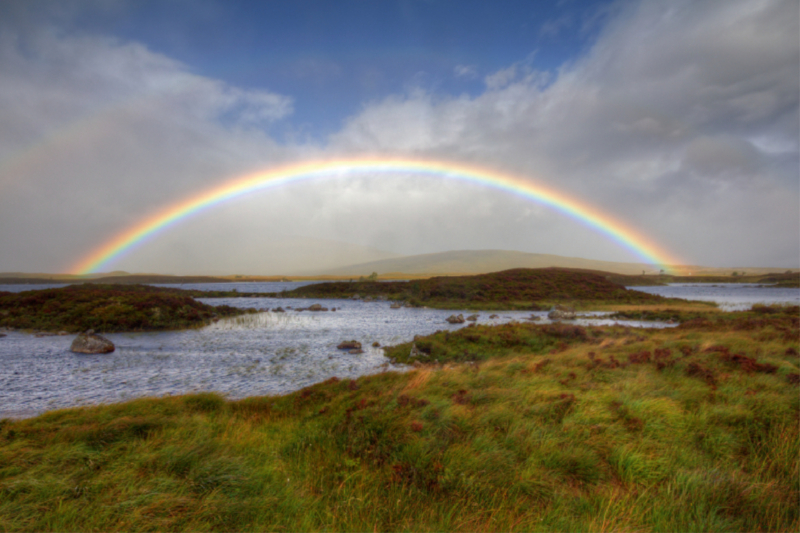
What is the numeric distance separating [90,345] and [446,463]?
23.7 m

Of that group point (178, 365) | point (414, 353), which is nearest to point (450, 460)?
point (414, 353)

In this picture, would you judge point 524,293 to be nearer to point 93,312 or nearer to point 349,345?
point 349,345

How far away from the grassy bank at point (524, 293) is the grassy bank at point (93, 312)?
32.0 meters

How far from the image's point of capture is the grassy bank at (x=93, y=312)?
89.7 ft

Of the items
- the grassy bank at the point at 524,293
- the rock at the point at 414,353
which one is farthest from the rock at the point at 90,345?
the grassy bank at the point at 524,293

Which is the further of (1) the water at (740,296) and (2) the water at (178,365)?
(1) the water at (740,296)

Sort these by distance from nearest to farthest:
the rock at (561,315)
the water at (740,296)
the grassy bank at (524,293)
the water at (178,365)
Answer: the water at (178,365) < the rock at (561,315) < the water at (740,296) < the grassy bank at (524,293)

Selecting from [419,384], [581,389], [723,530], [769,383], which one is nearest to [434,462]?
[723,530]

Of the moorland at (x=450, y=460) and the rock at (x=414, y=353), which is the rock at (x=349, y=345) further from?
the moorland at (x=450, y=460)

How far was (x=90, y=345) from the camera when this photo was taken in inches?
781

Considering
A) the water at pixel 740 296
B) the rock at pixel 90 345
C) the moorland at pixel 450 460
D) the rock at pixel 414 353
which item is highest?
the moorland at pixel 450 460

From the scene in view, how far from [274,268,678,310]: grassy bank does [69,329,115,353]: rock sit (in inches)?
1498

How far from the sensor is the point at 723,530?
425 cm

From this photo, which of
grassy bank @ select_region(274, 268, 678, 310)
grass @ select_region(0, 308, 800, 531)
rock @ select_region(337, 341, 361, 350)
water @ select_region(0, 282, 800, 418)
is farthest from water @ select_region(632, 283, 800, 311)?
water @ select_region(0, 282, 800, 418)
